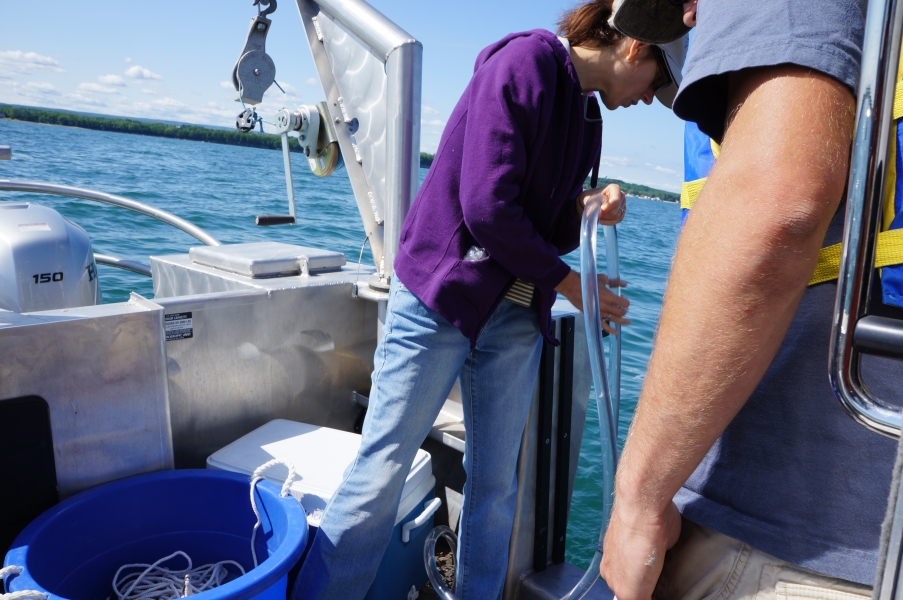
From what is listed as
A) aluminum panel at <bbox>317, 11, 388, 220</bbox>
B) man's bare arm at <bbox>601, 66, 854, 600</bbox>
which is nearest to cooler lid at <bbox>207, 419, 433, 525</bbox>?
aluminum panel at <bbox>317, 11, 388, 220</bbox>

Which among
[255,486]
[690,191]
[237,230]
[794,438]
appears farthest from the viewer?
[237,230]

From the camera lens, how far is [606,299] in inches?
67.4

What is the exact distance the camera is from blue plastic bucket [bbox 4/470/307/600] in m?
1.37

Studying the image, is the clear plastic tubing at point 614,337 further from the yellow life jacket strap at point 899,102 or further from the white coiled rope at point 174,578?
the yellow life jacket strap at point 899,102

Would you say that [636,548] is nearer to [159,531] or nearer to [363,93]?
[159,531]

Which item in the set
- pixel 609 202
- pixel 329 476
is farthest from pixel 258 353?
pixel 609 202

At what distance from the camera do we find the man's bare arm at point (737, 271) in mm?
632

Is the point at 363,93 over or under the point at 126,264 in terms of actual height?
over

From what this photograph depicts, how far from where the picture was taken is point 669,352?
729mm

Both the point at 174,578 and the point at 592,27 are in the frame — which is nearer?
the point at 174,578

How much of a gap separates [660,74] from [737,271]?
1.24 metres

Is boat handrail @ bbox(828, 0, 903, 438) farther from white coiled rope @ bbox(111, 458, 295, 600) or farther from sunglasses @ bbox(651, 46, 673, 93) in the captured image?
white coiled rope @ bbox(111, 458, 295, 600)

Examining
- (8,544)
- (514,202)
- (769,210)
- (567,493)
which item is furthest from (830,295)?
(8,544)

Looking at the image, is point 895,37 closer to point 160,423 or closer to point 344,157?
point 160,423
